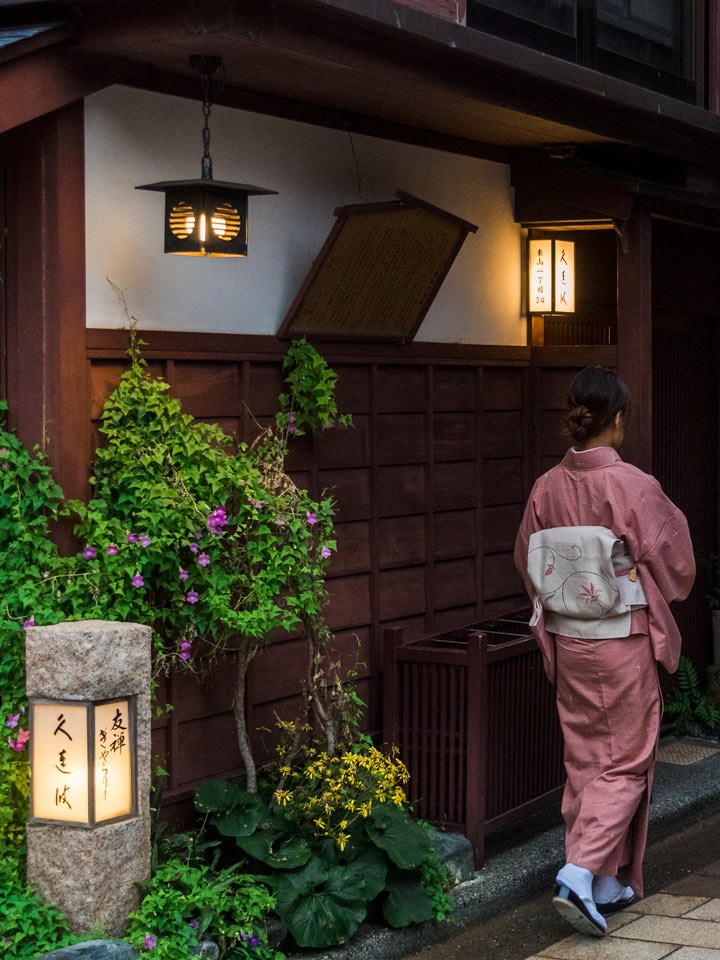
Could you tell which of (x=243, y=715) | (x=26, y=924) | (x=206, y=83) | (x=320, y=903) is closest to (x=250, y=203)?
(x=206, y=83)

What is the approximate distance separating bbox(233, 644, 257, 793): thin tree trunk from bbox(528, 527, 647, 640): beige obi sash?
55.3 inches

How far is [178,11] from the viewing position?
5.36 m

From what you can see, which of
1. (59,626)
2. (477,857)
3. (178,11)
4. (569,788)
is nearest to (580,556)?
(569,788)

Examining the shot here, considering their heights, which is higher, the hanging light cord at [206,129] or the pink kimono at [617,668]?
the hanging light cord at [206,129]

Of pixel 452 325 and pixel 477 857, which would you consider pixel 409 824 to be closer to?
pixel 477 857

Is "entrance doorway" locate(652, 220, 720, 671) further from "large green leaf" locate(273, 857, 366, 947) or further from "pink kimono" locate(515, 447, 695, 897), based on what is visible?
"large green leaf" locate(273, 857, 366, 947)

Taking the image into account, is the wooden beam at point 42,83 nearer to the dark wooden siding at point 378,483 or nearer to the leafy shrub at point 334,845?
the dark wooden siding at point 378,483

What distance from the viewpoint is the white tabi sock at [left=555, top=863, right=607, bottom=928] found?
6.00m

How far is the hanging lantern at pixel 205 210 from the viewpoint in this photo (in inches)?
226

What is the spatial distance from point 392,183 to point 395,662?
104 inches

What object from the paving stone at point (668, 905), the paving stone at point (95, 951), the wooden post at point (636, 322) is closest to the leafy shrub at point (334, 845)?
the paving stone at point (95, 951)

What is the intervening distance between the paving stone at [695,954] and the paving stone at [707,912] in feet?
1.45

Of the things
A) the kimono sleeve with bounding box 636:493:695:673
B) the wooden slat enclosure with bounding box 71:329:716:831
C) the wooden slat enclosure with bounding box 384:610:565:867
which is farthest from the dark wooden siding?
the kimono sleeve with bounding box 636:493:695:673

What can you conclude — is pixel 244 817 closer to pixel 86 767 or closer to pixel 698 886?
pixel 86 767
